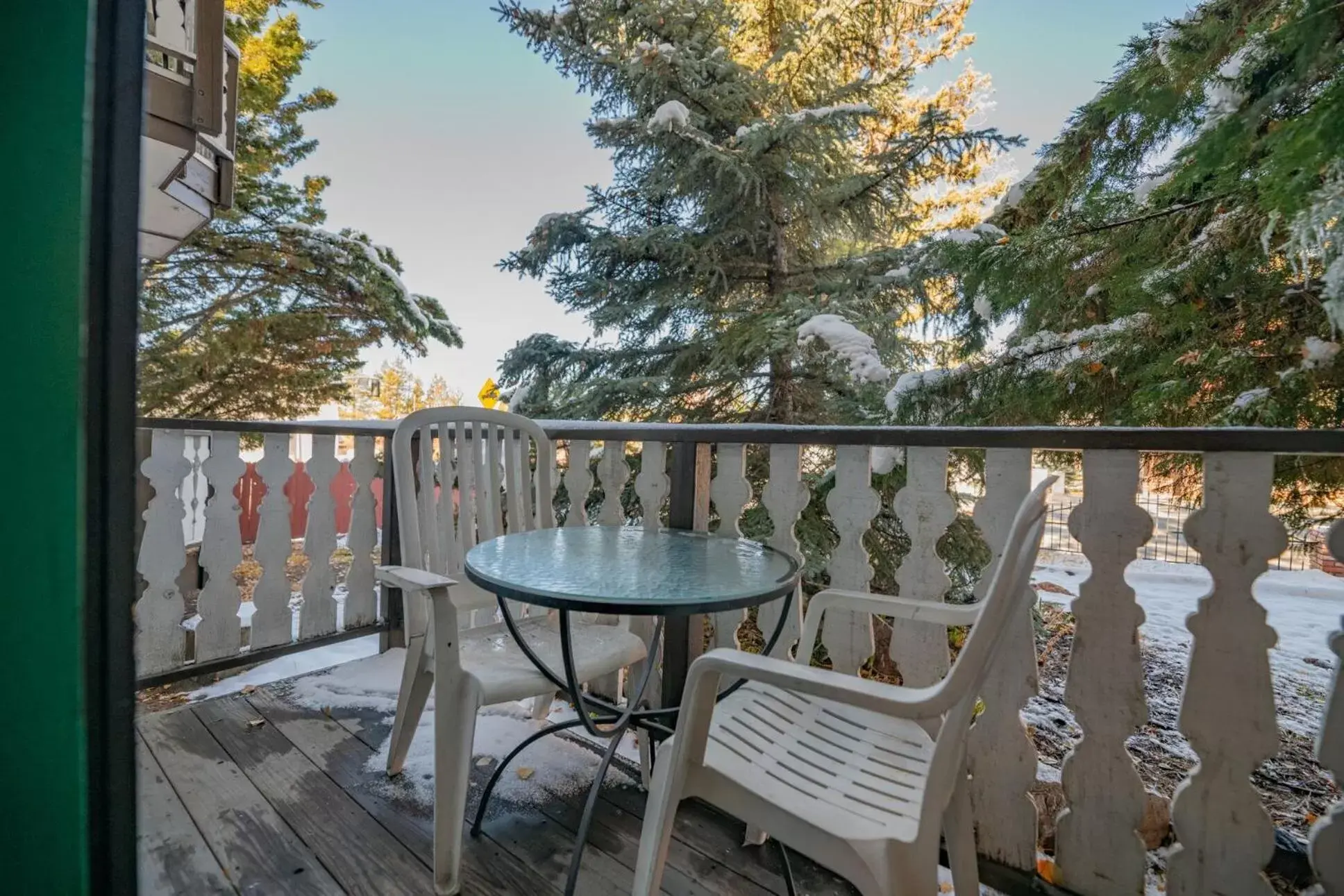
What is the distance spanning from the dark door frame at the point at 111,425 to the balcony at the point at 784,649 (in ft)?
0.13

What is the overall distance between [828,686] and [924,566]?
81 centimetres

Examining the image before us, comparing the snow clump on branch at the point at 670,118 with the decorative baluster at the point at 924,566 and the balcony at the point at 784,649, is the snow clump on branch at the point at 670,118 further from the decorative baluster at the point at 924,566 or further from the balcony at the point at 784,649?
the decorative baluster at the point at 924,566

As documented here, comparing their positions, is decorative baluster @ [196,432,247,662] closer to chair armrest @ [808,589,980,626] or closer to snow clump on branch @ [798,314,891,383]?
chair armrest @ [808,589,980,626]

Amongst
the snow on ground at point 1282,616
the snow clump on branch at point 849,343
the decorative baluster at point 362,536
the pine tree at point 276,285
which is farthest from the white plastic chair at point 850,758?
the pine tree at point 276,285

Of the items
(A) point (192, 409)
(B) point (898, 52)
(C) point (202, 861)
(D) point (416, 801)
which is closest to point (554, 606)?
(D) point (416, 801)

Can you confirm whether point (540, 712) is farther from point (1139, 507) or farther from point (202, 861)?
point (1139, 507)

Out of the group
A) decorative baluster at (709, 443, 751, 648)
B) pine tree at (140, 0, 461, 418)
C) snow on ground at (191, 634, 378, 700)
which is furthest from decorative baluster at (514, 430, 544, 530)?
pine tree at (140, 0, 461, 418)

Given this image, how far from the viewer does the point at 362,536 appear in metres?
2.72

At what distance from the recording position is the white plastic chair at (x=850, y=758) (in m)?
0.84

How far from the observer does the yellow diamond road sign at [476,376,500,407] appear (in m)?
5.99

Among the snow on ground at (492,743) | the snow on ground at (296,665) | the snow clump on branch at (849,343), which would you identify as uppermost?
the snow clump on branch at (849,343)

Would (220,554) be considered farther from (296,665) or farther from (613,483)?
(613,483)

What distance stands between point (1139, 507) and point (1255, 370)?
8.67 ft

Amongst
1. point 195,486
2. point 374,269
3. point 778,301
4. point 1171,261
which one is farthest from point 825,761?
point 374,269
